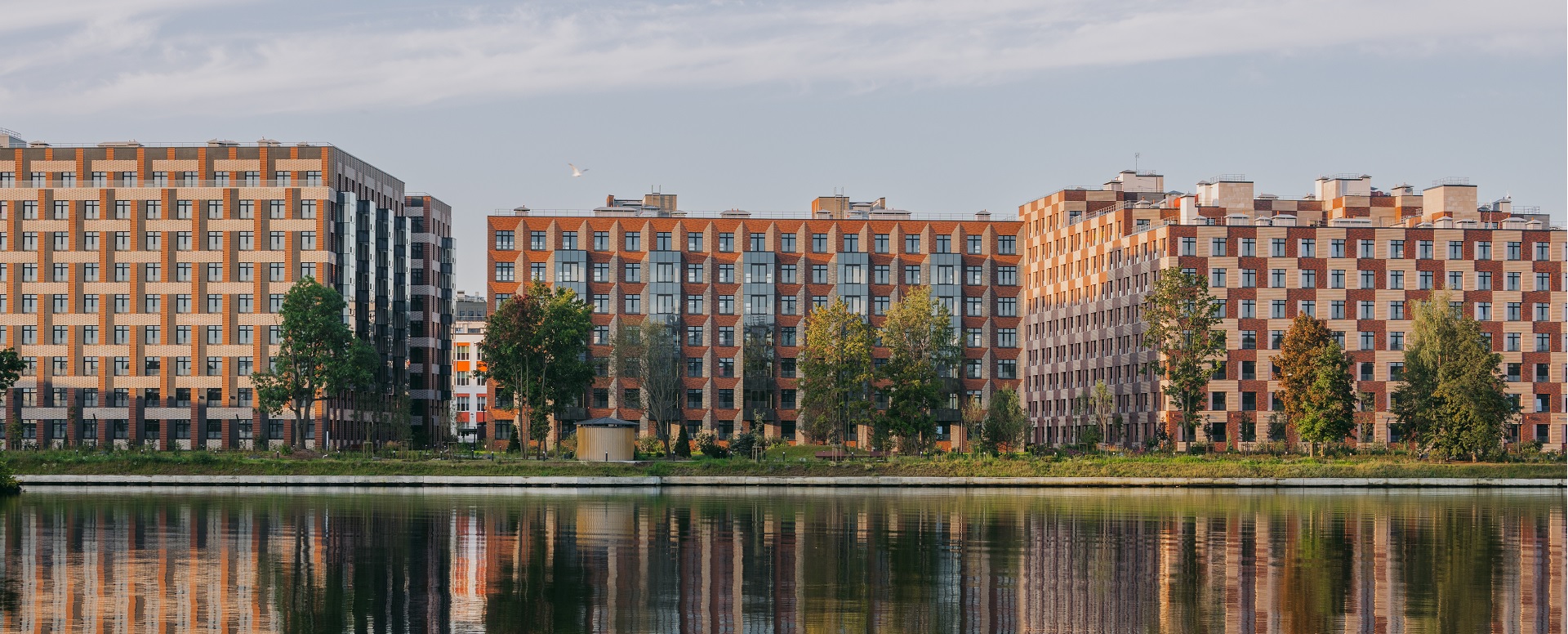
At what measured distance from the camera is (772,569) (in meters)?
51.7

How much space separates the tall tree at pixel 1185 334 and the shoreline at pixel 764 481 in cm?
1561

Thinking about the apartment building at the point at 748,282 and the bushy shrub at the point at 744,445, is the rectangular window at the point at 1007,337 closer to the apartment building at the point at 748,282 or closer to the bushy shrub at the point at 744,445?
the apartment building at the point at 748,282

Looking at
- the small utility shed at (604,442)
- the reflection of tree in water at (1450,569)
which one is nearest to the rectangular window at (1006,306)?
the small utility shed at (604,442)

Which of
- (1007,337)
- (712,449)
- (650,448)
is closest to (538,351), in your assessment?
(650,448)

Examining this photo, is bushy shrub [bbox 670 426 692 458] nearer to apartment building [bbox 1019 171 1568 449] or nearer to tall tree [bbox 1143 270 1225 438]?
tall tree [bbox 1143 270 1225 438]

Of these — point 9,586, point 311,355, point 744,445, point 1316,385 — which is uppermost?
point 311,355

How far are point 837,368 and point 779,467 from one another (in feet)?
79.5

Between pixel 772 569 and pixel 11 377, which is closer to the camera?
pixel 772 569

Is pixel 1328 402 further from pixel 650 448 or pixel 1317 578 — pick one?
pixel 1317 578

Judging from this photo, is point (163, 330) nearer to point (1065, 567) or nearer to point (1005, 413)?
point (1005, 413)

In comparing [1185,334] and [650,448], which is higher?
[1185,334]

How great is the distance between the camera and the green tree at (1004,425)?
492ft

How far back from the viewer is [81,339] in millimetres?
173750

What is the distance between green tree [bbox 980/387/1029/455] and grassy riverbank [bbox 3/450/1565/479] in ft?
47.7
